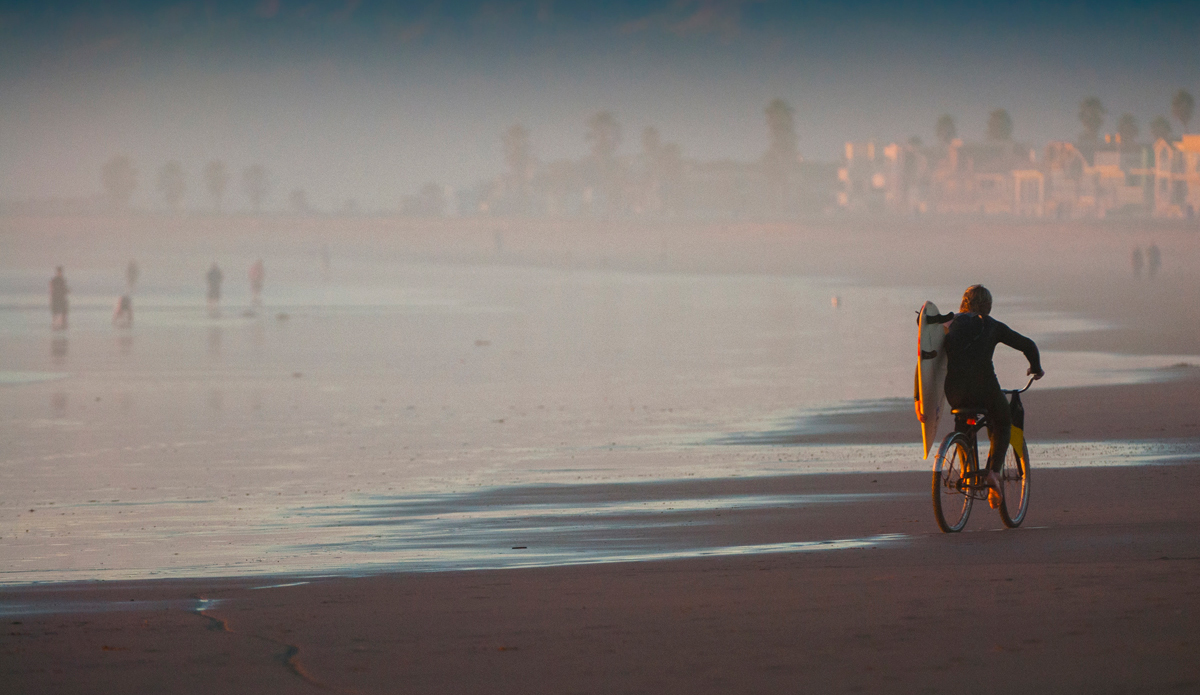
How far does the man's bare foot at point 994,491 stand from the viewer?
10.6 metres

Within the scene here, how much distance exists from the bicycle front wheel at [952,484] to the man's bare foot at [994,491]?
0.14m

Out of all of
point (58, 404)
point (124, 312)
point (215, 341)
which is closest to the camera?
point (58, 404)

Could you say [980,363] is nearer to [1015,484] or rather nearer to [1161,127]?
[1015,484]

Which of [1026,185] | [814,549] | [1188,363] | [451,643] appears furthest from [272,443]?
[1026,185]

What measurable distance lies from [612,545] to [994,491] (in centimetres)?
A: 271

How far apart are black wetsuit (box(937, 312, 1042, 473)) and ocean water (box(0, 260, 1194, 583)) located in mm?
2011

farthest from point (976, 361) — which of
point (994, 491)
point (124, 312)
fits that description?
point (124, 312)

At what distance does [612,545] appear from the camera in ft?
36.2

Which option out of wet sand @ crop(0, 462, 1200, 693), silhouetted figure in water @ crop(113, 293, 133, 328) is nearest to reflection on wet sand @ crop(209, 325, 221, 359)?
silhouetted figure in water @ crop(113, 293, 133, 328)

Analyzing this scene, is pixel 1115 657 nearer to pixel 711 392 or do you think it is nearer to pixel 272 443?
pixel 272 443

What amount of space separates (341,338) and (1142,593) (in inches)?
1308

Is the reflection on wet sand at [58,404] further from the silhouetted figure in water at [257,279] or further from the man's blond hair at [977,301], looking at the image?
the silhouetted figure in water at [257,279]

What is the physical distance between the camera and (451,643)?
7.55 meters

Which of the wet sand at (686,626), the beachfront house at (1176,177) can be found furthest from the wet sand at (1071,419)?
the beachfront house at (1176,177)
